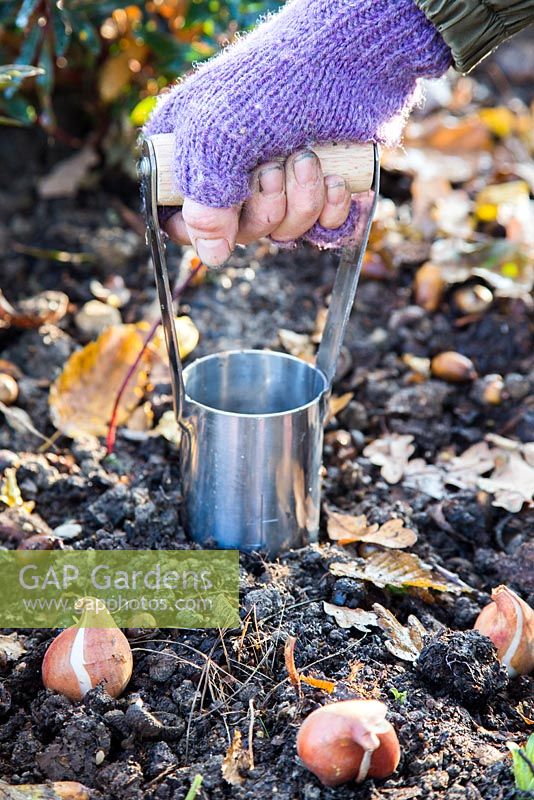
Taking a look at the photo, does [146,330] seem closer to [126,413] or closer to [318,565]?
[126,413]

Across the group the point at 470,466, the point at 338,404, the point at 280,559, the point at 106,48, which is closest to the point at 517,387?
the point at 470,466

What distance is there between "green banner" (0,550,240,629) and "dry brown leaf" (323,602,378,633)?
0.16m

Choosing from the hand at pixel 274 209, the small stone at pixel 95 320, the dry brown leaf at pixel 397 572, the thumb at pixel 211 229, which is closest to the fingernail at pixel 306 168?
the hand at pixel 274 209

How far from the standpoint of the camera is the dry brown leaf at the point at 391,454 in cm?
195

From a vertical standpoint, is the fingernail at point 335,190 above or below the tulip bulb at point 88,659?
above

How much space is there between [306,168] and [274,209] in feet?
0.28

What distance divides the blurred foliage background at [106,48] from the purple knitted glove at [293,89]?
934 mm

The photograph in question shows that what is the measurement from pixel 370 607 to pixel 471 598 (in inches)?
8.0

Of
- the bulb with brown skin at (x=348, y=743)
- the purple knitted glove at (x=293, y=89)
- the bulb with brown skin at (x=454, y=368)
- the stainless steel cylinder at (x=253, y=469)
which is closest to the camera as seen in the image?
the bulb with brown skin at (x=348, y=743)

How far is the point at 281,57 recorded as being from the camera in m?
1.45

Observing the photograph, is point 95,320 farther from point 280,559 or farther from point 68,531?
point 280,559

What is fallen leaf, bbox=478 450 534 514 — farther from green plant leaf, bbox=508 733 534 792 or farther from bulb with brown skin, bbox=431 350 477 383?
green plant leaf, bbox=508 733 534 792

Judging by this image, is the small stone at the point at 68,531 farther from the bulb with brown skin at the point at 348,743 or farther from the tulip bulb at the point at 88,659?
the bulb with brown skin at the point at 348,743

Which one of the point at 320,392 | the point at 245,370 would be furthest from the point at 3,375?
the point at 320,392
